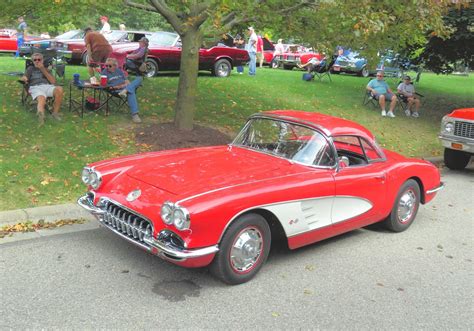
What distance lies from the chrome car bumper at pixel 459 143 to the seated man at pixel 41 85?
23.8ft

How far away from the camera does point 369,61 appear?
984cm

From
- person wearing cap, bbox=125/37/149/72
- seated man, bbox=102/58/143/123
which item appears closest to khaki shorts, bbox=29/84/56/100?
seated man, bbox=102/58/143/123

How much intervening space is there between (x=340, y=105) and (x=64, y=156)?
8.69 metres

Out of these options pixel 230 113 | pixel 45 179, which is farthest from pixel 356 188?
pixel 230 113

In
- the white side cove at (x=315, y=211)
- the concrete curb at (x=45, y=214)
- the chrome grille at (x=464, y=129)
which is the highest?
the chrome grille at (x=464, y=129)

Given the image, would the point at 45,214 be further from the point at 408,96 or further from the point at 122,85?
the point at 408,96

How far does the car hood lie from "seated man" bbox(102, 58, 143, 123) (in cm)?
413

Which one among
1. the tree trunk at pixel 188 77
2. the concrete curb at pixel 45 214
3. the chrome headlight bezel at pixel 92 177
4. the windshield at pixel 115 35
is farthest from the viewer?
the windshield at pixel 115 35

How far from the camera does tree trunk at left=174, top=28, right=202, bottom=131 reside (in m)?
8.79

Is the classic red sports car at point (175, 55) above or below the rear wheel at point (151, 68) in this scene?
above

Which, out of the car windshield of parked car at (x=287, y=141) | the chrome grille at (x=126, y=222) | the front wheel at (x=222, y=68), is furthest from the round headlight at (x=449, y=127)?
the front wheel at (x=222, y=68)

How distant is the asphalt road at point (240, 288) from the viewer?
145 inches

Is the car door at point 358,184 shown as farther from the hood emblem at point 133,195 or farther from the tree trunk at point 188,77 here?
the tree trunk at point 188,77

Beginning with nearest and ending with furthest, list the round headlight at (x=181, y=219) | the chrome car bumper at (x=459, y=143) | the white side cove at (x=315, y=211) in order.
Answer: the round headlight at (x=181, y=219)
the white side cove at (x=315, y=211)
the chrome car bumper at (x=459, y=143)
